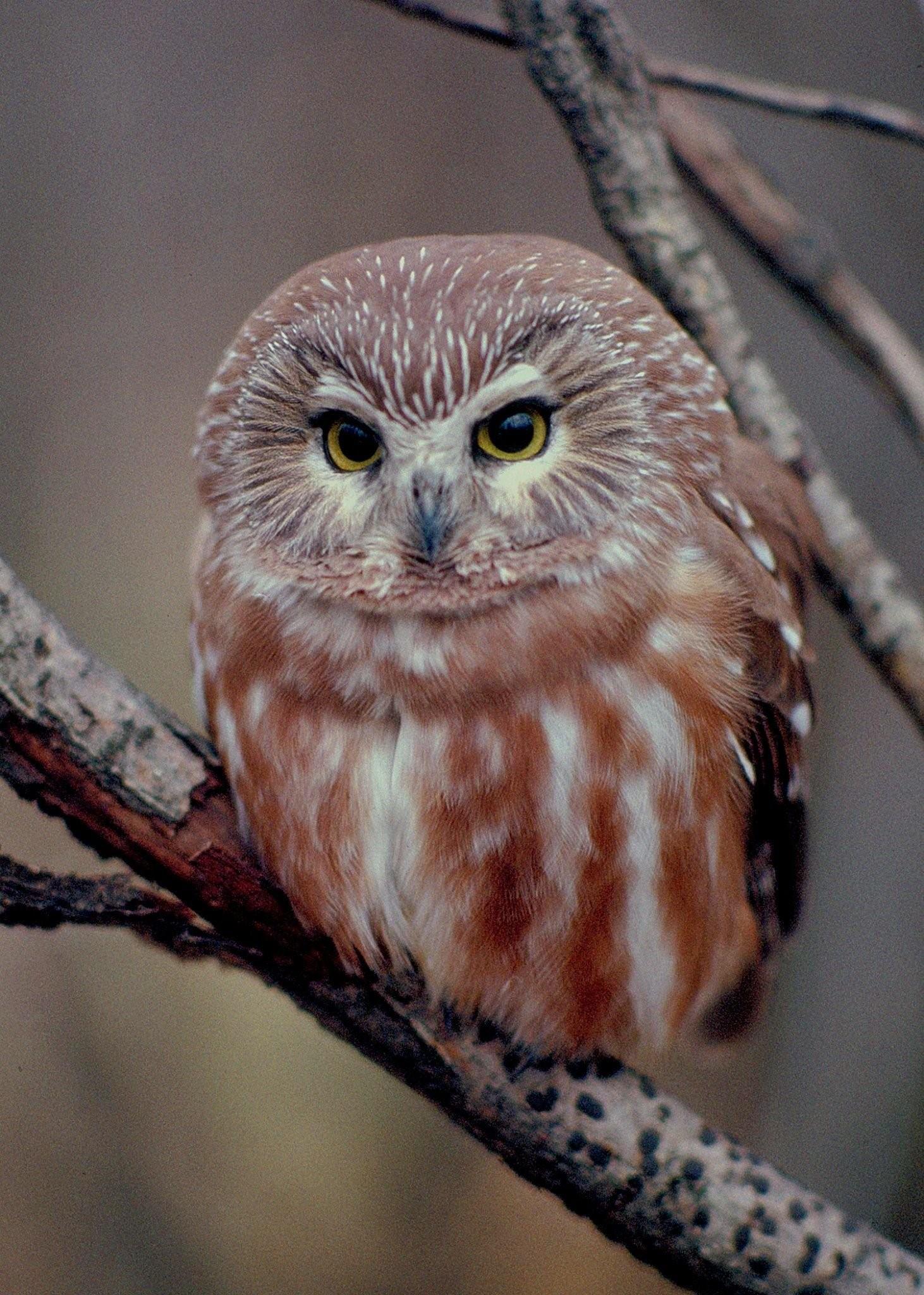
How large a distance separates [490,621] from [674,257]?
0.82 meters

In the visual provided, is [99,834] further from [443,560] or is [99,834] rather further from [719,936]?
[719,936]

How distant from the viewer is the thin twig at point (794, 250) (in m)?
2.15

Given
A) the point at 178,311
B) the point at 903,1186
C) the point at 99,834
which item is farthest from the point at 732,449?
the point at 903,1186

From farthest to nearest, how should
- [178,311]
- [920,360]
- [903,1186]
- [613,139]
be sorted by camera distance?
[903,1186], [178,311], [920,360], [613,139]

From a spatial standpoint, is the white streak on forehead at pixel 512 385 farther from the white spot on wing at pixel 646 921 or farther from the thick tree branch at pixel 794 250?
the thick tree branch at pixel 794 250

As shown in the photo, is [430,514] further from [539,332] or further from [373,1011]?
[373,1011]

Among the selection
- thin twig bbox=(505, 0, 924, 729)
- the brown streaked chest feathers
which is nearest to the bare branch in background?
thin twig bbox=(505, 0, 924, 729)

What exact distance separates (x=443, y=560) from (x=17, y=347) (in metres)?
1.61

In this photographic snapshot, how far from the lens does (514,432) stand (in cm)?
149

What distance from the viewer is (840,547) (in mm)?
2045

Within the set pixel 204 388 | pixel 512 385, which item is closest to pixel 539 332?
pixel 512 385

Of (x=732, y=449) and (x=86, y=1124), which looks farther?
(x=86, y=1124)

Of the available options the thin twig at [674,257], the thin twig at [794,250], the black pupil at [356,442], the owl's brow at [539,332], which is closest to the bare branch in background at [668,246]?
the thin twig at [674,257]

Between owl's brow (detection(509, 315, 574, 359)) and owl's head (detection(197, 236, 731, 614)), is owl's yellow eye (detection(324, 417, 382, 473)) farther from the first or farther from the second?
owl's brow (detection(509, 315, 574, 359))
